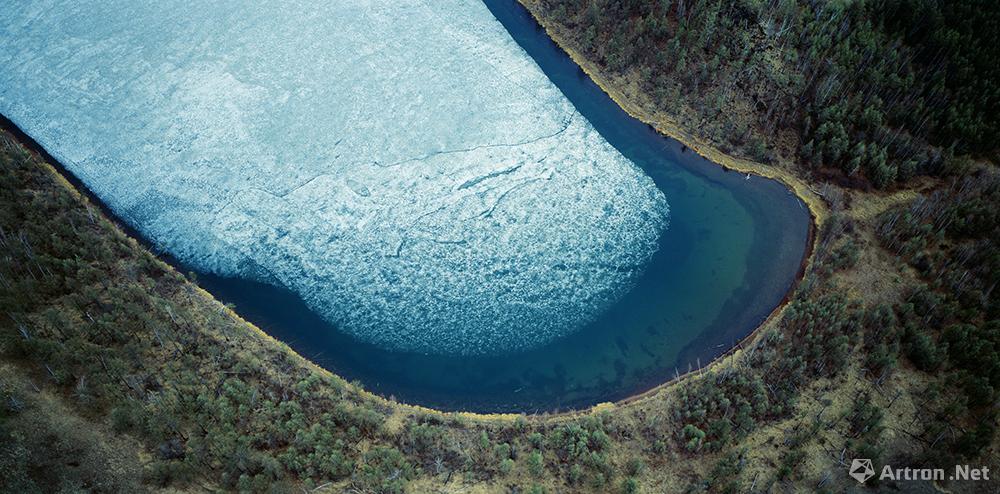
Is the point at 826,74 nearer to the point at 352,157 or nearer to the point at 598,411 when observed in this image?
the point at 598,411

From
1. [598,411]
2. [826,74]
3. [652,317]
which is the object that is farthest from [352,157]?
[826,74]

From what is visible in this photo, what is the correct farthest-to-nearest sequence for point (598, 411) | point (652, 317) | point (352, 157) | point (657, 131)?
point (657, 131), point (352, 157), point (652, 317), point (598, 411)

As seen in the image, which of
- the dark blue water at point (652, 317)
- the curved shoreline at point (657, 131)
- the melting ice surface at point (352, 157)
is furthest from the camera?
the melting ice surface at point (352, 157)

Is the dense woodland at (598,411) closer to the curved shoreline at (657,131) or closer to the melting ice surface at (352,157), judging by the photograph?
the curved shoreline at (657,131)

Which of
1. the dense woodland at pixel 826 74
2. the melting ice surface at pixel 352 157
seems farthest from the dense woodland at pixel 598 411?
the melting ice surface at pixel 352 157

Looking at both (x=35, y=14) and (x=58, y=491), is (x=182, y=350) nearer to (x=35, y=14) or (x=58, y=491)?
(x=58, y=491)

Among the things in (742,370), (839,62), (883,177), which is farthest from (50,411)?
(839,62)
